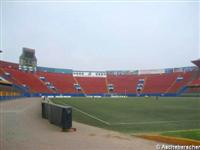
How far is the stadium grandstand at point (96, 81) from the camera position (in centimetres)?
8994

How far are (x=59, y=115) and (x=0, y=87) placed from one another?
41.1 metres

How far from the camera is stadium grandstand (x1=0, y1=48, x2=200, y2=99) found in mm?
89938

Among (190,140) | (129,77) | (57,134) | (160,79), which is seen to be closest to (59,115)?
(57,134)

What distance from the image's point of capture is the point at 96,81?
11288 cm

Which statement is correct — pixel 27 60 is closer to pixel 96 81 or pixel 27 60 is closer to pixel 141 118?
pixel 96 81

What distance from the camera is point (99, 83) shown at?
11138 centimetres

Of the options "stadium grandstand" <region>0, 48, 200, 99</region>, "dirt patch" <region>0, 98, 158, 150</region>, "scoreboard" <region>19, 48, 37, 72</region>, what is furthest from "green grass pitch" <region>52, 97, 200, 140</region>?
"scoreboard" <region>19, 48, 37, 72</region>

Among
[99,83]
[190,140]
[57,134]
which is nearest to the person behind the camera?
[190,140]

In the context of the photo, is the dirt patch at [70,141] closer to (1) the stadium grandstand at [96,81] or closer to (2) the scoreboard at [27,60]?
(1) the stadium grandstand at [96,81]

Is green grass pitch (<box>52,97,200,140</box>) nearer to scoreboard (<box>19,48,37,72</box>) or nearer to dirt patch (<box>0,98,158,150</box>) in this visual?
dirt patch (<box>0,98,158,150</box>)

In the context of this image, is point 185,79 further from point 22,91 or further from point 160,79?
point 22,91

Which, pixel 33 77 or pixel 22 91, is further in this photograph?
pixel 33 77

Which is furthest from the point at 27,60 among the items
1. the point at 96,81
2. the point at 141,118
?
the point at 141,118

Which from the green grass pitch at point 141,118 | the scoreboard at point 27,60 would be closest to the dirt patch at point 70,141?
the green grass pitch at point 141,118
